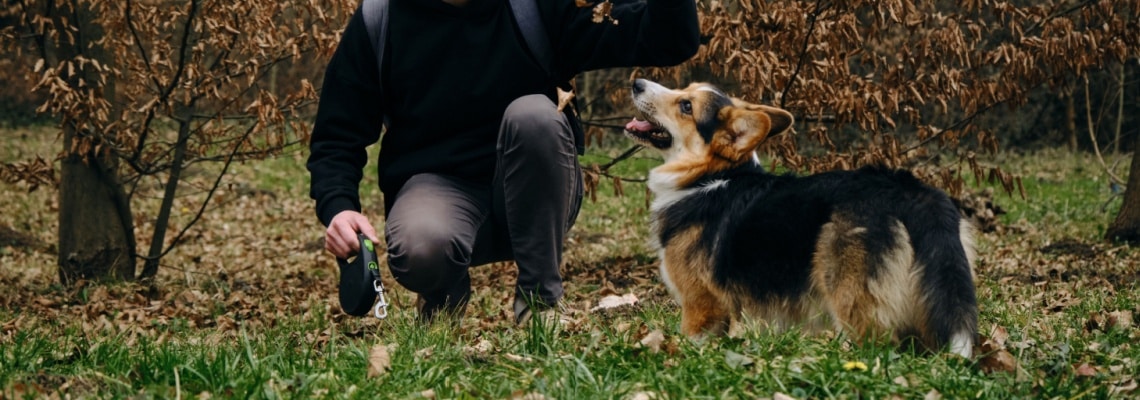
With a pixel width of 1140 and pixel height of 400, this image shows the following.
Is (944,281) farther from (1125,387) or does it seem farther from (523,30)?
(523,30)

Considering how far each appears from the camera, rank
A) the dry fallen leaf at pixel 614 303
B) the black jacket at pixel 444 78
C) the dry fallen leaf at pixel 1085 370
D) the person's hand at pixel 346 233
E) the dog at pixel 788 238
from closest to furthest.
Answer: the dry fallen leaf at pixel 1085 370 < the dog at pixel 788 238 < the person's hand at pixel 346 233 < the black jacket at pixel 444 78 < the dry fallen leaf at pixel 614 303

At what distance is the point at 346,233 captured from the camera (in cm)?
372

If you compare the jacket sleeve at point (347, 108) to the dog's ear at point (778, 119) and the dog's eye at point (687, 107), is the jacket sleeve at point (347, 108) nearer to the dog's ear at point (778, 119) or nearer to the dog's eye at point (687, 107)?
the dog's eye at point (687, 107)

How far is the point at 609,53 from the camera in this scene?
4039 millimetres

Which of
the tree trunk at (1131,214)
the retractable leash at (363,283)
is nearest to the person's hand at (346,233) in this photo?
the retractable leash at (363,283)

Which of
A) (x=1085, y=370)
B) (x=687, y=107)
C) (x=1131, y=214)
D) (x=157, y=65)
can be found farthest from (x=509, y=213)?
(x=1131, y=214)

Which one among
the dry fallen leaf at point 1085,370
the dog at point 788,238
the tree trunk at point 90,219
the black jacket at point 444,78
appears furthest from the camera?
the tree trunk at point 90,219

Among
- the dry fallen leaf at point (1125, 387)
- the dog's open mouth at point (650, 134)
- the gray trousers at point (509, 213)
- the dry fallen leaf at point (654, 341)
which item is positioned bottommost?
the dry fallen leaf at point (1125, 387)

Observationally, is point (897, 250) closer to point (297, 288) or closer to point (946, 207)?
point (946, 207)

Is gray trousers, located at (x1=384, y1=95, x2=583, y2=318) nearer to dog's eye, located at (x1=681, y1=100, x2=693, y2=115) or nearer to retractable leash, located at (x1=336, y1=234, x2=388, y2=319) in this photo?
retractable leash, located at (x1=336, y1=234, x2=388, y2=319)

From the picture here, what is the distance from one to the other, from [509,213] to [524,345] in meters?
0.82

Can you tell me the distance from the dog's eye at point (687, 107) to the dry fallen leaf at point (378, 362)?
1.59m

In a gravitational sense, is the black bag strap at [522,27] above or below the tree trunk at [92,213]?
above

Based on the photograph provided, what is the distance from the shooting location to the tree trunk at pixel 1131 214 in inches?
285
